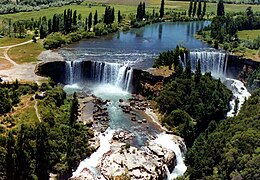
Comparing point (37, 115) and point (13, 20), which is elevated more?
point (13, 20)

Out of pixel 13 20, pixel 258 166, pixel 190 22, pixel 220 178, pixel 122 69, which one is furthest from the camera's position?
pixel 190 22

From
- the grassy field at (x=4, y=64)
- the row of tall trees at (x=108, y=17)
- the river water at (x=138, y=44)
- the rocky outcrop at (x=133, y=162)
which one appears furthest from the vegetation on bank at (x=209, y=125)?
the row of tall trees at (x=108, y=17)

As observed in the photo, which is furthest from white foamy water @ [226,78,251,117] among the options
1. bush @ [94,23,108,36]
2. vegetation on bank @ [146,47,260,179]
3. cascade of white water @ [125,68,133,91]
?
bush @ [94,23,108,36]

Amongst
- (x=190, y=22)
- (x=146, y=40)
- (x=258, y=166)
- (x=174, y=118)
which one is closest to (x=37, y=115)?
(x=174, y=118)

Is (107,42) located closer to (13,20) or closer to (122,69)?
(122,69)

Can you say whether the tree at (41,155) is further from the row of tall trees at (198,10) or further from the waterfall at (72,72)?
the row of tall trees at (198,10)

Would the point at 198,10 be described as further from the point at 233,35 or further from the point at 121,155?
the point at 121,155

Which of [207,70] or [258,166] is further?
[207,70]

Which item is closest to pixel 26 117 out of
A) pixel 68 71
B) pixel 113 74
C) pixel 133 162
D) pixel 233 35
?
pixel 133 162
